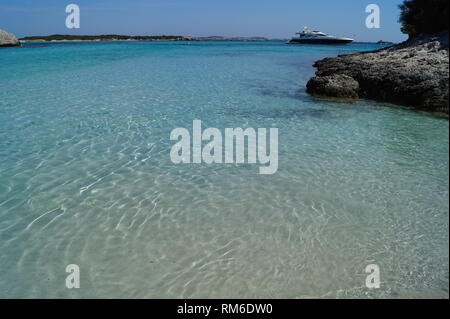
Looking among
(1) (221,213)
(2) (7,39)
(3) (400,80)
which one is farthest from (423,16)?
(2) (7,39)

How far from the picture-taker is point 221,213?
5785 mm

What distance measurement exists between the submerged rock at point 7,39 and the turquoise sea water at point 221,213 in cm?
7921

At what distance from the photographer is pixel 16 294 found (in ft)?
13.3

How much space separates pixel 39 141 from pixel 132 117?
3409 millimetres

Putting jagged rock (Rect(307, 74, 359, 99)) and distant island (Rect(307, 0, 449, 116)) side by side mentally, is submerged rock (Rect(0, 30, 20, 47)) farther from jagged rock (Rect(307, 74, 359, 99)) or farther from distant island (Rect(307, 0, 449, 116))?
jagged rock (Rect(307, 74, 359, 99))

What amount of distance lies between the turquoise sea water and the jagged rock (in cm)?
494

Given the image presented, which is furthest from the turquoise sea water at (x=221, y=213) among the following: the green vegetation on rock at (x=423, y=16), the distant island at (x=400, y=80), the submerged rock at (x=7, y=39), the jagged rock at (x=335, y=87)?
the submerged rock at (x=7, y=39)

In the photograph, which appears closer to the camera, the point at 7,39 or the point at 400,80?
the point at 400,80

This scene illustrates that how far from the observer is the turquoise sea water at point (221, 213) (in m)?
4.20

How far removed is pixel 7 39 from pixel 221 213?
88.0 metres

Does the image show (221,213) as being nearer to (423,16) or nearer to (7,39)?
(423,16)

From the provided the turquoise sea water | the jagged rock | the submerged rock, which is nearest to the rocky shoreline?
the jagged rock

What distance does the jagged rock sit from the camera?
1579 centimetres

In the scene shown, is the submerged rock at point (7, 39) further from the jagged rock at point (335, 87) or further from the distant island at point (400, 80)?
the jagged rock at point (335, 87)
